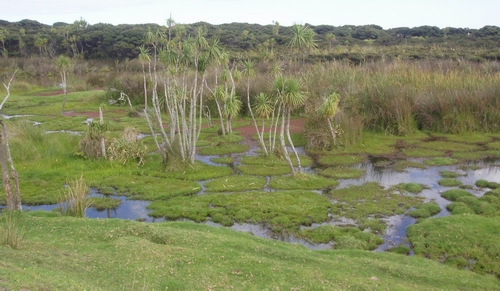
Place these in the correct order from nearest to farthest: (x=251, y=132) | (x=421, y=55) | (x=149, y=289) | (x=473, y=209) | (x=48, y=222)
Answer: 1. (x=149, y=289)
2. (x=48, y=222)
3. (x=473, y=209)
4. (x=251, y=132)
5. (x=421, y=55)

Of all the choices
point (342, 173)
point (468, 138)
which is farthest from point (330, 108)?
point (468, 138)

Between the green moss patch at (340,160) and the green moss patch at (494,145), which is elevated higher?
the green moss patch at (494,145)

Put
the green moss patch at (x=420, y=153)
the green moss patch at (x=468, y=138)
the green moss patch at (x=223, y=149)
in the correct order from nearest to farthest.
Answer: the green moss patch at (x=420, y=153), the green moss patch at (x=223, y=149), the green moss patch at (x=468, y=138)

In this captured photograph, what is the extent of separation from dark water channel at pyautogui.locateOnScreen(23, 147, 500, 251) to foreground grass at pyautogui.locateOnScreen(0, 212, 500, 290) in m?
1.91

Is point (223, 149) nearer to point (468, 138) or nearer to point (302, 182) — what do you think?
point (302, 182)

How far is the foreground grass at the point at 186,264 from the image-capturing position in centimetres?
714

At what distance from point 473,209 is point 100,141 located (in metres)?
15.0

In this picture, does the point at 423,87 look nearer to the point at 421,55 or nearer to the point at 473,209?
the point at 473,209

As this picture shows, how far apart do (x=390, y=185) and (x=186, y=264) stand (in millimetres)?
10662

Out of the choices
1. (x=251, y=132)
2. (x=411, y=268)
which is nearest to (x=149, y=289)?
(x=411, y=268)

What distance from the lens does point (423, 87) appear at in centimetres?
2705

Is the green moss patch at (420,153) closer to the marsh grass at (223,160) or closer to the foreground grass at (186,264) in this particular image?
the marsh grass at (223,160)

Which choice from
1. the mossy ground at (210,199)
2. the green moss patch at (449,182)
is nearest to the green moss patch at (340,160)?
the mossy ground at (210,199)

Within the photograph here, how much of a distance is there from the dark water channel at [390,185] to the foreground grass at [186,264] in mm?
1909
